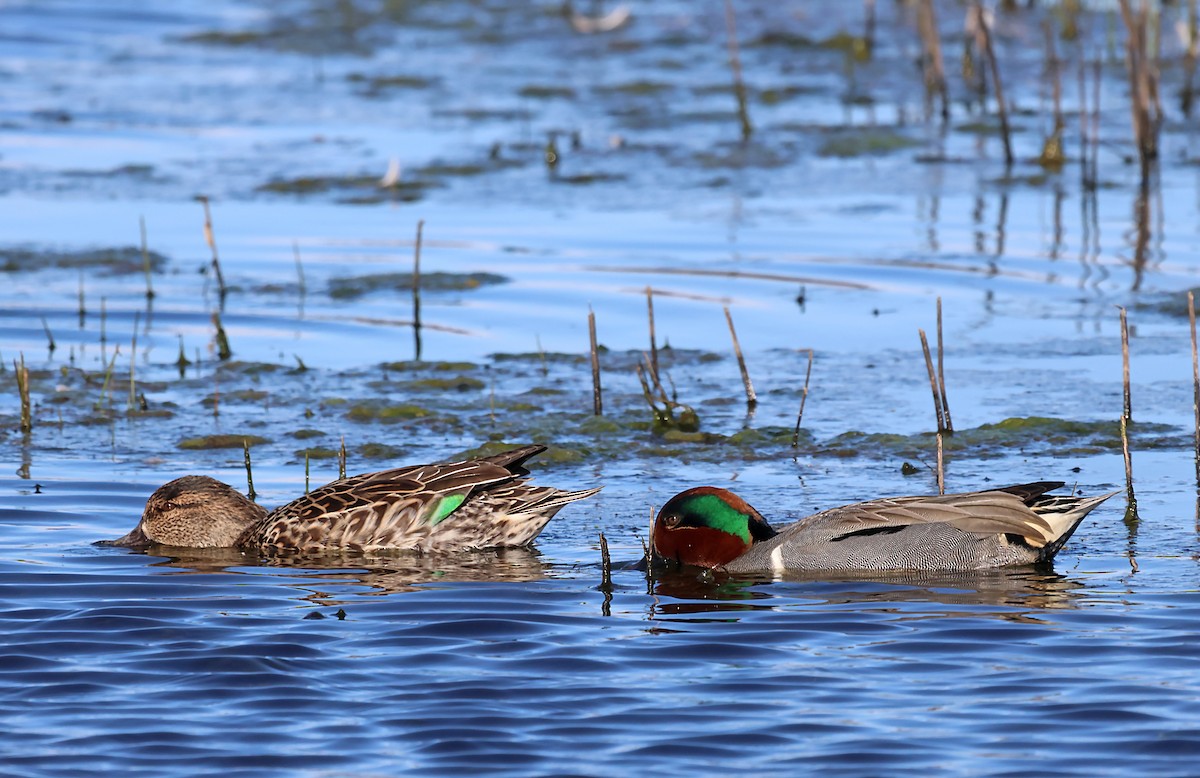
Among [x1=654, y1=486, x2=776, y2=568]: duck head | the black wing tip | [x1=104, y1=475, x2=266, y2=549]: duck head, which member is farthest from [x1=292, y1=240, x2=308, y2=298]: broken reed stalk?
the black wing tip

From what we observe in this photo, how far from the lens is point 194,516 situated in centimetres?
817

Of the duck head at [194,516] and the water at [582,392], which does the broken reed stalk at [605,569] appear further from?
the duck head at [194,516]

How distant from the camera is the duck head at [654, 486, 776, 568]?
7.69 metres

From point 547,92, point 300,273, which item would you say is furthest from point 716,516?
point 547,92

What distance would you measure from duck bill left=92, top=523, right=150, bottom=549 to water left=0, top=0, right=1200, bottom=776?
5cm

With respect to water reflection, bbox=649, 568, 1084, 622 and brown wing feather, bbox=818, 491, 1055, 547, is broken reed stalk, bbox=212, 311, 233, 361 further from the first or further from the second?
brown wing feather, bbox=818, 491, 1055, 547

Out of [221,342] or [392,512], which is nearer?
[392,512]

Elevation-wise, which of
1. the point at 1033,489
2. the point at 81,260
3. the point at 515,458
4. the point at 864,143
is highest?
the point at 864,143

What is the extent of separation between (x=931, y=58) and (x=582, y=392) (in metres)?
9.46

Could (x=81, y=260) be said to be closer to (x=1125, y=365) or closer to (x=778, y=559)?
(x=778, y=559)

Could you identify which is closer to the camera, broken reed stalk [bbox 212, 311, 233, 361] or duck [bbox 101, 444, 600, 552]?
duck [bbox 101, 444, 600, 552]

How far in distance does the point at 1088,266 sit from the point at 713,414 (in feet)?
14.3

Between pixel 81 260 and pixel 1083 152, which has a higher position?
pixel 1083 152

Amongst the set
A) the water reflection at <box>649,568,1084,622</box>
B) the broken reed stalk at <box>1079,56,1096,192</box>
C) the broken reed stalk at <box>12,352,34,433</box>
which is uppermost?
the broken reed stalk at <box>1079,56,1096,192</box>
